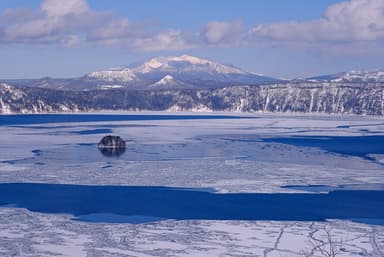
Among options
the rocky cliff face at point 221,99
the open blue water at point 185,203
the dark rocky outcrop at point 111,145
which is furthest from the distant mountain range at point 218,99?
the open blue water at point 185,203

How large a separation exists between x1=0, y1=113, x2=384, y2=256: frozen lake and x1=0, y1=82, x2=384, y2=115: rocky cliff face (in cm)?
6853

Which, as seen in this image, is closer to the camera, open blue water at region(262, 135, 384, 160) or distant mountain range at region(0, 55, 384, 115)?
open blue water at region(262, 135, 384, 160)

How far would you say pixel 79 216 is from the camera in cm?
1984

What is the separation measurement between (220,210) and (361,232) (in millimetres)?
4497

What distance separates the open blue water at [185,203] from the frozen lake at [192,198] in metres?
0.03

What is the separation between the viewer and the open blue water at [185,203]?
20.2 m

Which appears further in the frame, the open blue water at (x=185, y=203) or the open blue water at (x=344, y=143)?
the open blue water at (x=344, y=143)

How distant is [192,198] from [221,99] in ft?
325

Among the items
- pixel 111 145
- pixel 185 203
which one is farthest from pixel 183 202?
pixel 111 145

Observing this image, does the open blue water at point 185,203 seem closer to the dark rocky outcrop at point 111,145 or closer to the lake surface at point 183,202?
the lake surface at point 183,202

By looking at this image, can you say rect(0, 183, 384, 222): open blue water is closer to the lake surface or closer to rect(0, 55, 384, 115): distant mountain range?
the lake surface

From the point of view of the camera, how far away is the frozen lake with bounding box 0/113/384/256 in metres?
16.4

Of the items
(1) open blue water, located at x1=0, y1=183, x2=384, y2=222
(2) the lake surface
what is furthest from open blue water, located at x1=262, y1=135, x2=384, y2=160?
(1) open blue water, located at x1=0, y1=183, x2=384, y2=222

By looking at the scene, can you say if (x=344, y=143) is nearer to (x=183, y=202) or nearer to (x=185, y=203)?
(x=183, y=202)
